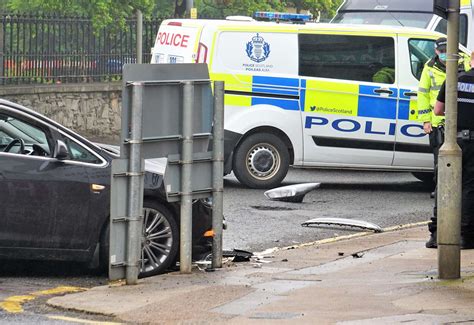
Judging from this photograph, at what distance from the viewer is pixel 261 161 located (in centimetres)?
1745

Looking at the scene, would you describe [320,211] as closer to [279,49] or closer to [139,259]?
[279,49]

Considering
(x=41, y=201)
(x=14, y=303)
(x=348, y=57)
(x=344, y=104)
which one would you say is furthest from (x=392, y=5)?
(x=14, y=303)

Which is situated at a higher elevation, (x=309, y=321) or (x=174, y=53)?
(x=174, y=53)

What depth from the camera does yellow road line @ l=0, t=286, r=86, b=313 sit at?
356 inches

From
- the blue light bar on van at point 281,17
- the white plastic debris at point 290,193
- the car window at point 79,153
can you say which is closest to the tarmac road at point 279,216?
the white plastic debris at point 290,193

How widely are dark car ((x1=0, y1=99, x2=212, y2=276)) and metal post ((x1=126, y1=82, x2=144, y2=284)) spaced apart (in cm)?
59

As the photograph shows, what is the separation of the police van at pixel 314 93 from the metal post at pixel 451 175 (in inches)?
297

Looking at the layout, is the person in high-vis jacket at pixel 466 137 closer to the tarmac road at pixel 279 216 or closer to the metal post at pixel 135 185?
the tarmac road at pixel 279 216

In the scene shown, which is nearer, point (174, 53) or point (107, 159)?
point (107, 159)

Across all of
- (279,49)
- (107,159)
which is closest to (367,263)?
(107,159)

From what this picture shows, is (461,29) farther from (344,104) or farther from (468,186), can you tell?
(468,186)

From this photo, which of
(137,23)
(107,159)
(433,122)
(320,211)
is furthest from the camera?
(137,23)

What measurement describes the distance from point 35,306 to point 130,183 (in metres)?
1.27

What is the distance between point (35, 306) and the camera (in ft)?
30.2
